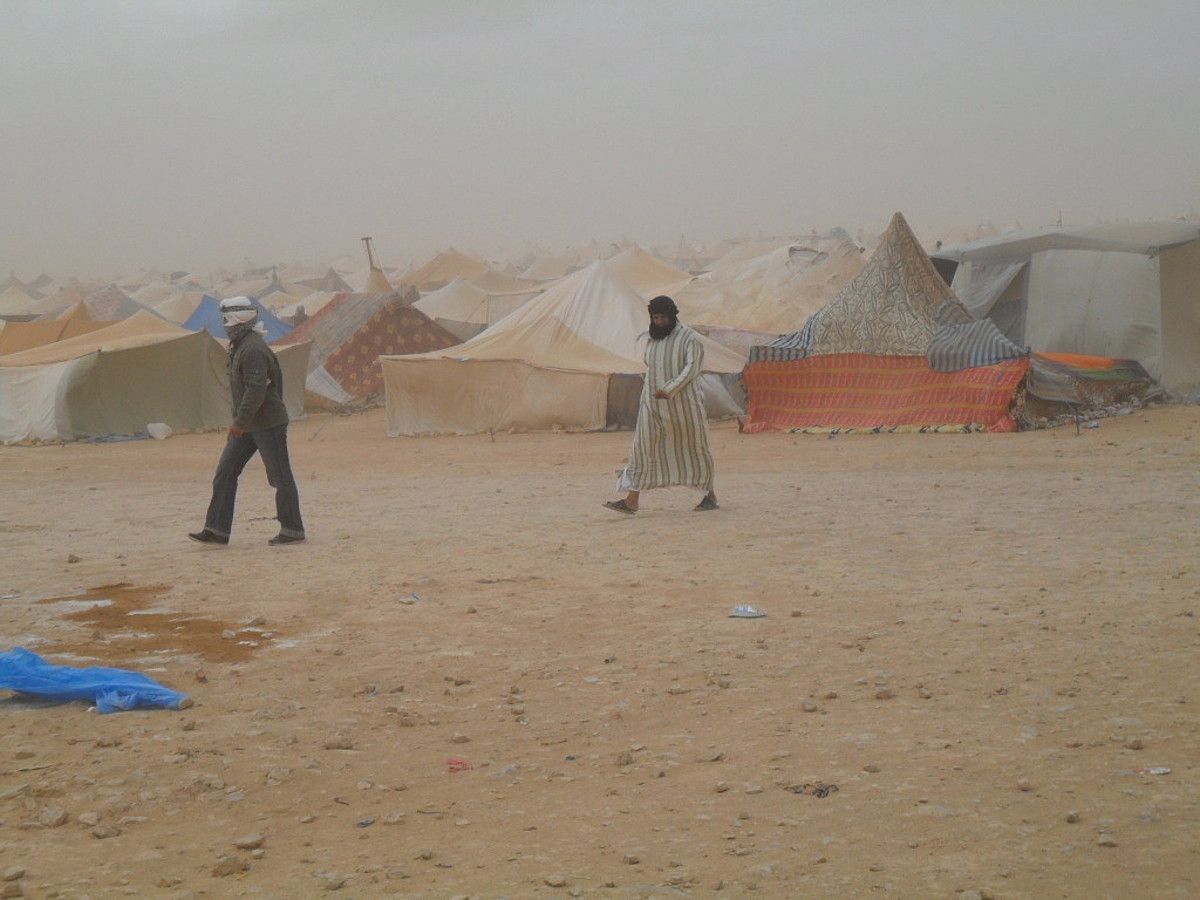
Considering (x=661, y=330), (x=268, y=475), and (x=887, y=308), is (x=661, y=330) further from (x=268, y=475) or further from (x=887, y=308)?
(x=887, y=308)

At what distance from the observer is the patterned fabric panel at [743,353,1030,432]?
15062 millimetres

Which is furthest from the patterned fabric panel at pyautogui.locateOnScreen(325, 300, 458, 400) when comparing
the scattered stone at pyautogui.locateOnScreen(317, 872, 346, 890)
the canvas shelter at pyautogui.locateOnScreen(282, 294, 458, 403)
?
the scattered stone at pyautogui.locateOnScreen(317, 872, 346, 890)

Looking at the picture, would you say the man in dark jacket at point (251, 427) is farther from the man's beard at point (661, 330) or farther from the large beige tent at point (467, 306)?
the large beige tent at point (467, 306)

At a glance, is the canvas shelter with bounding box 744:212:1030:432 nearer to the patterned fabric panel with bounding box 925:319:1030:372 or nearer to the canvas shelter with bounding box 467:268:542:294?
the patterned fabric panel with bounding box 925:319:1030:372

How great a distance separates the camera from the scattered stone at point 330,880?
9.87ft

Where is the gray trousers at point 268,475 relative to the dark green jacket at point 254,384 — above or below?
below

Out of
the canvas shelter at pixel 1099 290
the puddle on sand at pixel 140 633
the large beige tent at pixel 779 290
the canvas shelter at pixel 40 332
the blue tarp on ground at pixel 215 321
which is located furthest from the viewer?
the blue tarp on ground at pixel 215 321

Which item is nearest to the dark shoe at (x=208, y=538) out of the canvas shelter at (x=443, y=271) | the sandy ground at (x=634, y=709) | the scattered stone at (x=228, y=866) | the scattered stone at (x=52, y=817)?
the sandy ground at (x=634, y=709)

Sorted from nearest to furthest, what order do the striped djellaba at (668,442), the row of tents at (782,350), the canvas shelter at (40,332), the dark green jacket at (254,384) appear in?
the dark green jacket at (254,384)
the striped djellaba at (668,442)
the row of tents at (782,350)
the canvas shelter at (40,332)

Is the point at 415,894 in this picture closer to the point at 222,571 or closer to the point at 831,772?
the point at 831,772

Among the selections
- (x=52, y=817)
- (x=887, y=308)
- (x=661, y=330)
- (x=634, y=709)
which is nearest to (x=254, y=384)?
(x=661, y=330)

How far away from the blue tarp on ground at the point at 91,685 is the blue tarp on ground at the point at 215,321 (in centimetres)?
2346

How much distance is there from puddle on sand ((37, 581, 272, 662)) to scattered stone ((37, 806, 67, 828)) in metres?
1.64

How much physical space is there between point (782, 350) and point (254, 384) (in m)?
9.70
